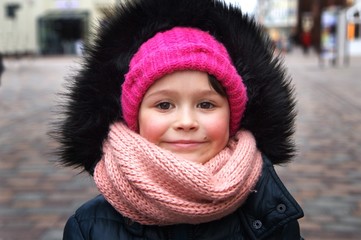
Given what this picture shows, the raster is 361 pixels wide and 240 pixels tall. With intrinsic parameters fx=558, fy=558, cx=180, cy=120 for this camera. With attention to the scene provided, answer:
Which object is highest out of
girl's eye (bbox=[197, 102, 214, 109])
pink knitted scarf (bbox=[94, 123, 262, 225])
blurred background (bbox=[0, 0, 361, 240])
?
girl's eye (bbox=[197, 102, 214, 109])

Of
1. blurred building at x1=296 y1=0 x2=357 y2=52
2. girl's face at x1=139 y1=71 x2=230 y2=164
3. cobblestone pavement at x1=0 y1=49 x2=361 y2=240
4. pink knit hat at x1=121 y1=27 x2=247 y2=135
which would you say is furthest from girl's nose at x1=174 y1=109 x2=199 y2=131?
blurred building at x1=296 y1=0 x2=357 y2=52

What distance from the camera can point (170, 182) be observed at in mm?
1617

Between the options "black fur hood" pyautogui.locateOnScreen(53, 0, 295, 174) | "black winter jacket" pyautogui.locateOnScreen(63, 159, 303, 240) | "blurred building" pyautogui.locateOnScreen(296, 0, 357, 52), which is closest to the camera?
"black winter jacket" pyautogui.locateOnScreen(63, 159, 303, 240)

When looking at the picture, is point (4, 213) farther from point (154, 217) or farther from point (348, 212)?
point (154, 217)

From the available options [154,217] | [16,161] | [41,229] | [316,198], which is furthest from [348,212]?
[16,161]

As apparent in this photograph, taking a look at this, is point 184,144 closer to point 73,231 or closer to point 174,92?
point 174,92

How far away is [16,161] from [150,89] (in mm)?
4720

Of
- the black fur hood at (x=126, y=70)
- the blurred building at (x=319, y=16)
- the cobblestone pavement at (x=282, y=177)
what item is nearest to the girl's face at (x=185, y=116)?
the black fur hood at (x=126, y=70)

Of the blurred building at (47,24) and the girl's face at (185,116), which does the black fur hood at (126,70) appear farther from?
the blurred building at (47,24)

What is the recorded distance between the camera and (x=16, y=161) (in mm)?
6090

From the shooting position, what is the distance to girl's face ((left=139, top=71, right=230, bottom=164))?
1670 millimetres

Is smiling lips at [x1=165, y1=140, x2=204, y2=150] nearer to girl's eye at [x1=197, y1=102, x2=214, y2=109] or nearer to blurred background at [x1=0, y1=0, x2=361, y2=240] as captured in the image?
girl's eye at [x1=197, y1=102, x2=214, y2=109]

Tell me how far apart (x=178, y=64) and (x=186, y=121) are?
171 mm

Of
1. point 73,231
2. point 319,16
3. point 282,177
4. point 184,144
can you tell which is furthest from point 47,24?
point 184,144
